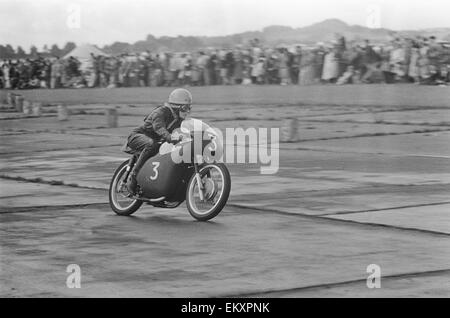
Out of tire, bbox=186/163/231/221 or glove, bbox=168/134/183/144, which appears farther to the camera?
glove, bbox=168/134/183/144

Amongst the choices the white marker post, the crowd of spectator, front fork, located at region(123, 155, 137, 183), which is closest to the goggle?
front fork, located at region(123, 155, 137, 183)

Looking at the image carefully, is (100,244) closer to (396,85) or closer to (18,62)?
(396,85)

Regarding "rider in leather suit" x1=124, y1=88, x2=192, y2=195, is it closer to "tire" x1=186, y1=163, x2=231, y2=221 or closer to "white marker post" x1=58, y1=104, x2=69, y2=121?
"tire" x1=186, y1=163, x2=231, y2=221

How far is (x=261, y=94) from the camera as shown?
38.2 meters

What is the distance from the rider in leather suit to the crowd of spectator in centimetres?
2394

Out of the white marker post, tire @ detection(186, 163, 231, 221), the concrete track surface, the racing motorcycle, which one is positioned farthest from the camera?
the white marker post

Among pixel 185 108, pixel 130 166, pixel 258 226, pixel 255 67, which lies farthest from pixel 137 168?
pixel 255 67

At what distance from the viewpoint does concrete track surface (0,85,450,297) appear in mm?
8031

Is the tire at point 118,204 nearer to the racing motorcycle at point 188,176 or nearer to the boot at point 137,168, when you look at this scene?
the racing motorcycle at point 188,176

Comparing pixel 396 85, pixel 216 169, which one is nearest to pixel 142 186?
pixel 216 169

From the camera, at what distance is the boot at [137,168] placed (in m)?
11.6

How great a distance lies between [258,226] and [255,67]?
3219cm

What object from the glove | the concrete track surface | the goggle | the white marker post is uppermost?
the goggle

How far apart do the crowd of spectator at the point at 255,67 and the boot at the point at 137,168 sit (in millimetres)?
23982
